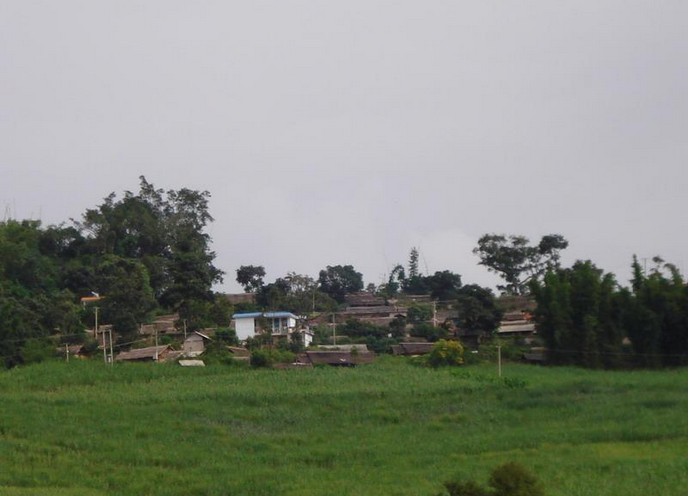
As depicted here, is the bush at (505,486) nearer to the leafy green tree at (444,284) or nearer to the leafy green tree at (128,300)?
the leafy green tree at (128,300)

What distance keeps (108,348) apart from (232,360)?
308cm

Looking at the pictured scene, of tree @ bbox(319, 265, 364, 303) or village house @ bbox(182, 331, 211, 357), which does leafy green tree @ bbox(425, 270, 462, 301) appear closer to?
tree @ bbox(319, 265, 364, 303)

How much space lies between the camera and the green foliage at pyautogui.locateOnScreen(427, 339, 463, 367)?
17.4m

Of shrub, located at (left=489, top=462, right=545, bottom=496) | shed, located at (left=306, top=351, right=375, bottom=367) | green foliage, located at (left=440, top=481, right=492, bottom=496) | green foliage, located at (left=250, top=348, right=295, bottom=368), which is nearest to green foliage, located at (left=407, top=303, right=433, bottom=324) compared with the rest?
shed, located at (left=306, top=351, right=375, bottom=367)

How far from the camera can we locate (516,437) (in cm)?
1219

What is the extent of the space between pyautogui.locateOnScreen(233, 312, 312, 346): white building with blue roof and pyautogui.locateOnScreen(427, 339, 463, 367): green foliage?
493 centimetres

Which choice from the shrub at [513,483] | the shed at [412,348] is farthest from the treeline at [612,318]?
the shed at [412,348]

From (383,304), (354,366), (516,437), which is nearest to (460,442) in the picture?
(516,437)

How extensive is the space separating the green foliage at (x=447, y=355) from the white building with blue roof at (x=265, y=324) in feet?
16.2

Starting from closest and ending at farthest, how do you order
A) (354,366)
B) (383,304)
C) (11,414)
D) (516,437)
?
(516,437) → (11,414) → (354,366) → (383,304)

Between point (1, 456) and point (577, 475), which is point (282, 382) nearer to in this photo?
point (1, 456)

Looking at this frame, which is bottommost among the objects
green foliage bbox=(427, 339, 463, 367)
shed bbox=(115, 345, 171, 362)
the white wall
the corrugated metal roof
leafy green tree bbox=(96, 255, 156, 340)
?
green foliage bbox=(427, 339, 463, 367)

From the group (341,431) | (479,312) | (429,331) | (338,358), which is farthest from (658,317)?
(429,331)

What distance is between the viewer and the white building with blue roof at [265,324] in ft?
73.0
